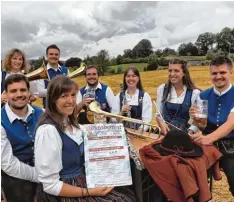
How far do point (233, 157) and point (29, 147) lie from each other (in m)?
1.85

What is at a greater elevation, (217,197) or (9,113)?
(9,113)

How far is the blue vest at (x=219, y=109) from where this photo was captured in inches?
121

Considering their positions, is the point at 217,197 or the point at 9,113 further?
the point at 217,197

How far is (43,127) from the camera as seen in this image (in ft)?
6.69

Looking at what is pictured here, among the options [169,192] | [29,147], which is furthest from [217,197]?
[29,147]

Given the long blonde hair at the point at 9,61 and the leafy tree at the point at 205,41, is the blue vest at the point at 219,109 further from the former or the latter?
the leafy tree at the point at 205,41

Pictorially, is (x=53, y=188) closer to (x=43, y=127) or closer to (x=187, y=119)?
(x=43, y=127)

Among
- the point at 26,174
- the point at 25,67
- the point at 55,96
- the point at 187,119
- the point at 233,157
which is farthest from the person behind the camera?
the point at 25,67

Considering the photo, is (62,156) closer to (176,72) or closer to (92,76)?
(176,72)

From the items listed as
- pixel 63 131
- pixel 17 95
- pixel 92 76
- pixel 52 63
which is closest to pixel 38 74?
pixel 52 63

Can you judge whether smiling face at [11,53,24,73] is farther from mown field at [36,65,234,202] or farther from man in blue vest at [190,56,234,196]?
mown field at [36,65,234,202]

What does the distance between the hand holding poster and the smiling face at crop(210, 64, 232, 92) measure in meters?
1.31

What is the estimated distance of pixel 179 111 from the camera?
357 cm

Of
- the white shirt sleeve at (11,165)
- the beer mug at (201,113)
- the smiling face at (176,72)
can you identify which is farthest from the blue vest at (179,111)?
the white shirt sleeve at (11,165)
